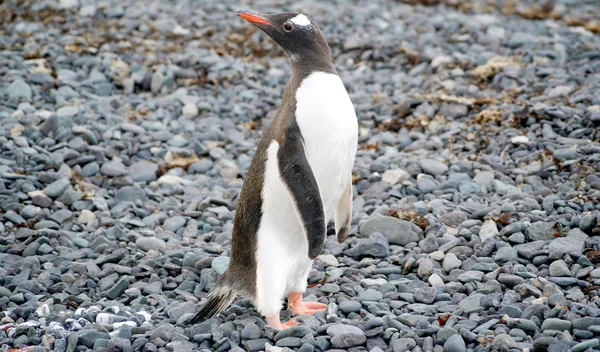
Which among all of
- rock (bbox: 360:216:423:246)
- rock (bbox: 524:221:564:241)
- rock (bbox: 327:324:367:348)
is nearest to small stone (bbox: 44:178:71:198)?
rock (bbox: 360:216:423:246)

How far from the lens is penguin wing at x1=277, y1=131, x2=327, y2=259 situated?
3793mm

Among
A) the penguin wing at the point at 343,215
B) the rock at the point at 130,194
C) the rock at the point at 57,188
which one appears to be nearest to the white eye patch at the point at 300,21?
the penguin wing at the point at 343,215

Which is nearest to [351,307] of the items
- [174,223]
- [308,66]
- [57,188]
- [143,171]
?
[308,66]

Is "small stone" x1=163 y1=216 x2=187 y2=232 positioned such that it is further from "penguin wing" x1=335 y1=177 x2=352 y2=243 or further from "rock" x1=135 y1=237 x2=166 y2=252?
"penguin wing" x1=335 y1=177 x2=352 y2=243

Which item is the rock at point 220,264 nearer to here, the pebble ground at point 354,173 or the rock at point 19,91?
the pebble ground at point 354,173

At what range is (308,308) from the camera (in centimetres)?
418

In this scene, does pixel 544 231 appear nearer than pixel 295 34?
No

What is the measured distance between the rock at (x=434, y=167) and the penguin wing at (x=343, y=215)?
183cm

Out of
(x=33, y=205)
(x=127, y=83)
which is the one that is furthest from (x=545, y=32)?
(x=33, y=205)

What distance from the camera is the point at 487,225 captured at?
16.2ft

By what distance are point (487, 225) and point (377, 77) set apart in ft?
13.7

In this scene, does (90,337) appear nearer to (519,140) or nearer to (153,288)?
(153,288)

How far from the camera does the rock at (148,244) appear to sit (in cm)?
524

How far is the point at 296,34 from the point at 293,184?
0.92 meters
